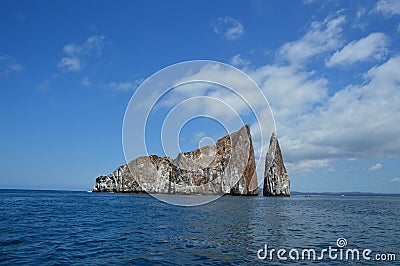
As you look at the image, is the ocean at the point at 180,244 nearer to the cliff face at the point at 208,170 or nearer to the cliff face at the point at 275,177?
the cliff face at the point at 275,177

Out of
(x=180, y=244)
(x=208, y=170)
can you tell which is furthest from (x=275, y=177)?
(x=180, y=244)

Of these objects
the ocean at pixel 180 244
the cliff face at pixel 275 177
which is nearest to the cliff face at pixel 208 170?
the cliff face at pixel 275 177

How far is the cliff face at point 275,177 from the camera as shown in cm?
15062

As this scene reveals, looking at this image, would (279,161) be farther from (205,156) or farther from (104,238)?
(104,238)

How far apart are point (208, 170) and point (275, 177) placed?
33750 millimetres

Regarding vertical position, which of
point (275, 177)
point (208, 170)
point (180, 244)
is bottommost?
point (180, 244)

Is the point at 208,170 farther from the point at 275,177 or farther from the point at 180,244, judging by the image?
the point at 180,244

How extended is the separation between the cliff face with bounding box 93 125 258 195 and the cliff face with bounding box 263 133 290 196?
650 centimetres

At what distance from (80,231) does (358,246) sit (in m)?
24.6

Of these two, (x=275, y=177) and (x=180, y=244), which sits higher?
(x=275, y=177)

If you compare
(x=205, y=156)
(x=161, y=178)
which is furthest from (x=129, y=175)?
(x=205, y=156)

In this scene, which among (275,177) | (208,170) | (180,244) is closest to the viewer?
(180,244)

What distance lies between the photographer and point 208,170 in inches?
6398

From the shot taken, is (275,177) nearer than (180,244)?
No
